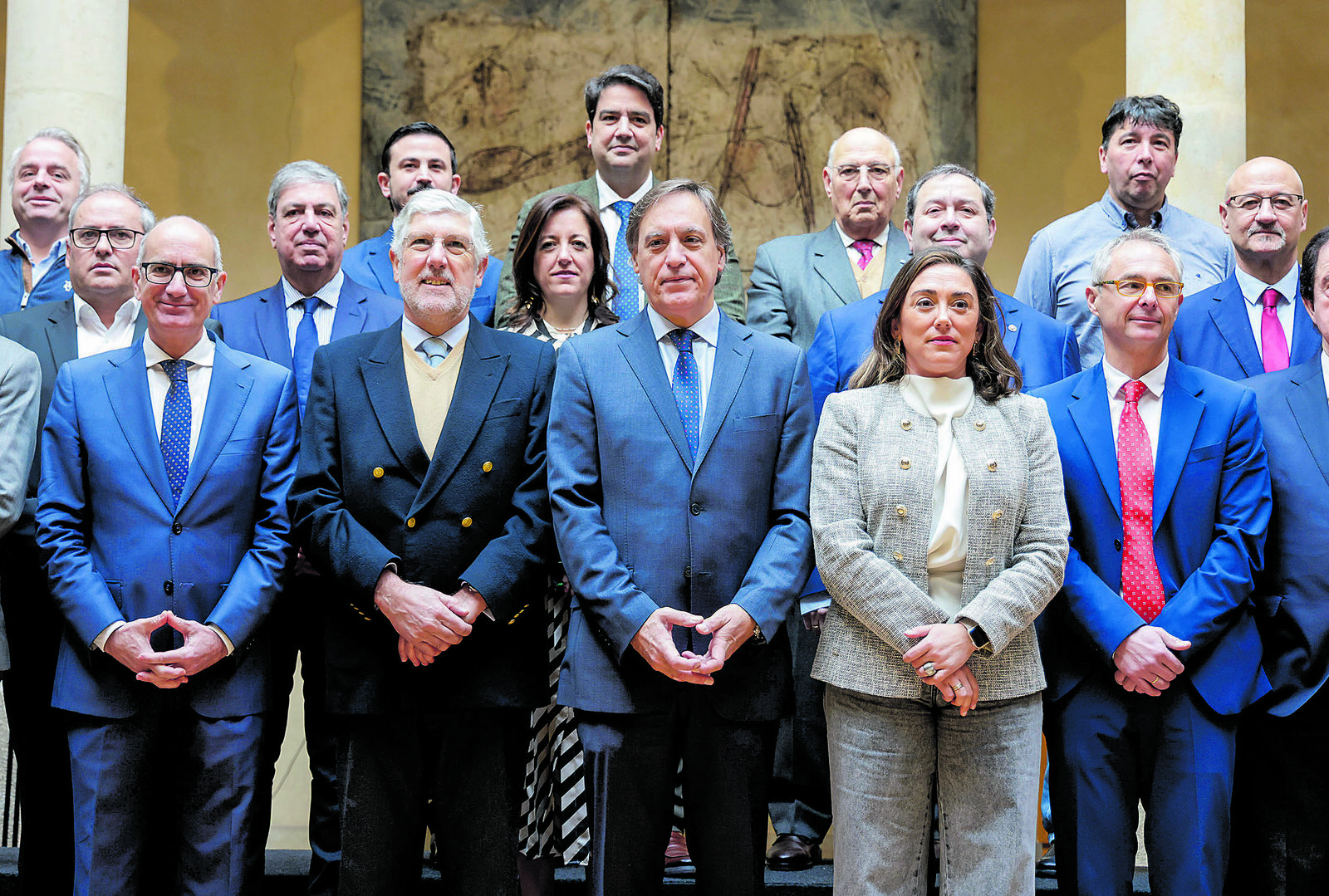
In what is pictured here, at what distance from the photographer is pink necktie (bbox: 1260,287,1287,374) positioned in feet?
13.1

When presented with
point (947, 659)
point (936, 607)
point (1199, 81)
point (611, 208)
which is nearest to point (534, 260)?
point (611, 208)

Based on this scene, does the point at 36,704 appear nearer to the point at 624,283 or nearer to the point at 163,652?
the point at 163,652

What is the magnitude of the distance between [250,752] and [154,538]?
0.56 metres

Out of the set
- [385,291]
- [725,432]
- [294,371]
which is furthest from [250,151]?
[725,432]

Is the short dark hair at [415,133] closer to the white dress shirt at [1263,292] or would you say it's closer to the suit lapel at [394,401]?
the suit lapel at [394,401]

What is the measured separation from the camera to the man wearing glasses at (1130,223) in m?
4.44

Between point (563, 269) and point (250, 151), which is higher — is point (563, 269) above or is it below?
below

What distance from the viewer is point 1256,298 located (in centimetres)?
408

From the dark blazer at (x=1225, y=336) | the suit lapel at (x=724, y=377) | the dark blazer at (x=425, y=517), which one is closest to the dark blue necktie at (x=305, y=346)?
the dark blazer at (x=425, y=517)

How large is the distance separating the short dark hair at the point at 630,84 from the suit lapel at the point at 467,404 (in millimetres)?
1428

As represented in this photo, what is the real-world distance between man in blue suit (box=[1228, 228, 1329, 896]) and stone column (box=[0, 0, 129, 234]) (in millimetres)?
4210

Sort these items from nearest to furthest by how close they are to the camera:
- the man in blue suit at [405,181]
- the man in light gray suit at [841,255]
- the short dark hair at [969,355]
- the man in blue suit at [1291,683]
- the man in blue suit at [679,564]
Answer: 1. the man in blue suit at [679,564]
2. the short dark hair at [969,355]
3. the man in blue suit at [1291,683]
4. the man in light gray suit at [841,255]
5. the man in blue suit at [405,181]

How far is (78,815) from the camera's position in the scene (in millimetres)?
3223

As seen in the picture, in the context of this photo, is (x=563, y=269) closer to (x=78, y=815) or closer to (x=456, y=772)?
(x=456, y=772)
